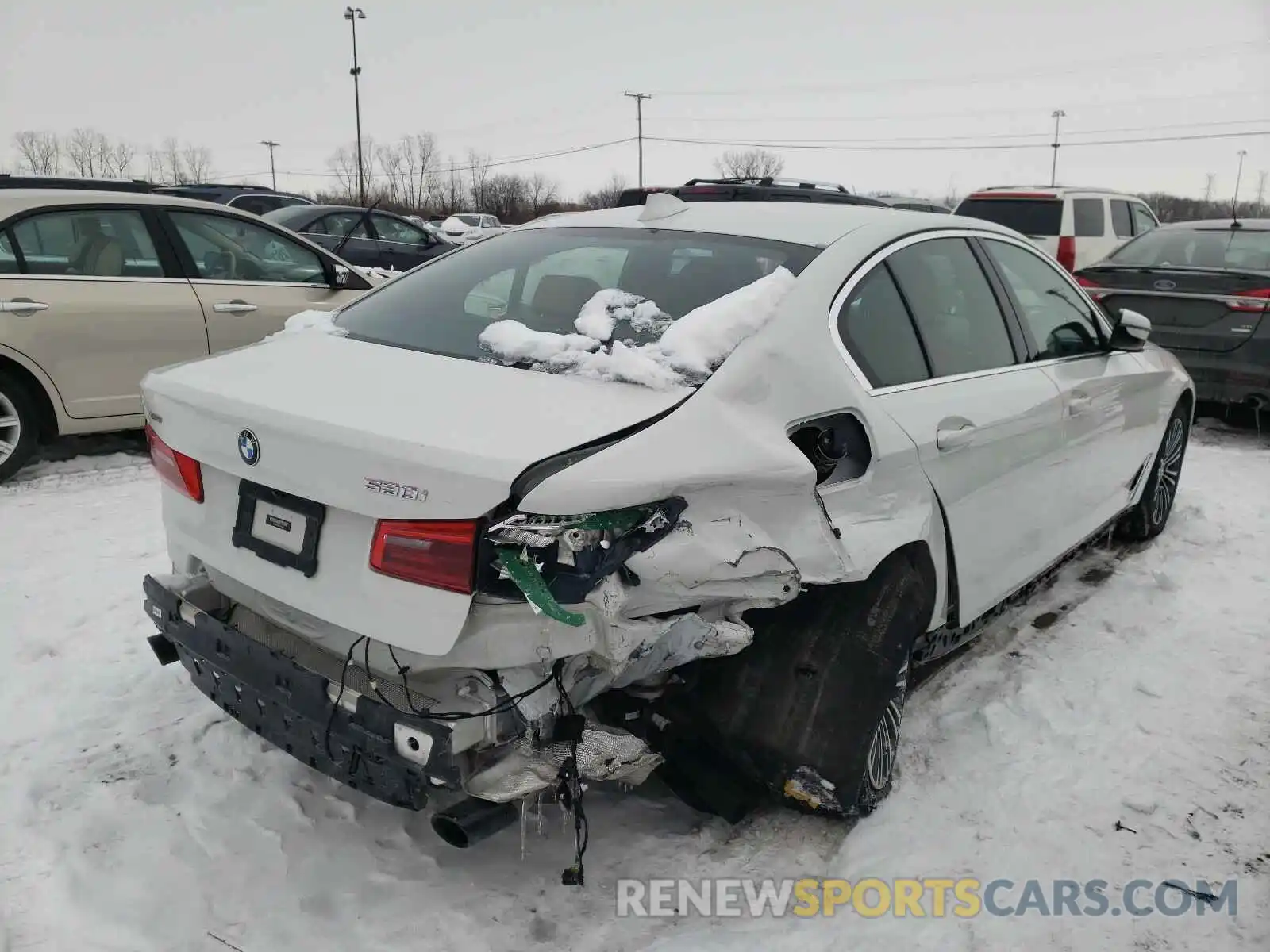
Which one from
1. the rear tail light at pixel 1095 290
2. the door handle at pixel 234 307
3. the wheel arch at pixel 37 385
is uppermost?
the rear tail light at pixel 1095 290

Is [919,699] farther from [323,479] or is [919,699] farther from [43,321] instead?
[43,321]

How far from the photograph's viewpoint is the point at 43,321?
17.9 feet

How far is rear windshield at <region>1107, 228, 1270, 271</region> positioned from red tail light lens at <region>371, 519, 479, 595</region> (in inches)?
282

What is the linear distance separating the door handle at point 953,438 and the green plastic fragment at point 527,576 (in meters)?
1.40

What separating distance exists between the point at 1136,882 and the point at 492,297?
97.4 inches

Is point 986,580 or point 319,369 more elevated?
point 319,369

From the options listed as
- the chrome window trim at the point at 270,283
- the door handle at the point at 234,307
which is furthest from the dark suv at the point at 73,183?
the door handle at the point at 234,307

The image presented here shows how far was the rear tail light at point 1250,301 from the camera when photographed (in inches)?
269

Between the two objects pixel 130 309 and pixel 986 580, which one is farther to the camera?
pixel 130 309

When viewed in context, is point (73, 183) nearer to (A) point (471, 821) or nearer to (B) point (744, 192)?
(B) point (744, 192)

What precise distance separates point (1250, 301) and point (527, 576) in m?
6.82

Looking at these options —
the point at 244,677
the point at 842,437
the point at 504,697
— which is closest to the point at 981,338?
the point at 842,437

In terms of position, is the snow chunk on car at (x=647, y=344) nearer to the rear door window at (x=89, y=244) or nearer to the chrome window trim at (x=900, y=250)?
the chrome window trim at (x=900, y=250)

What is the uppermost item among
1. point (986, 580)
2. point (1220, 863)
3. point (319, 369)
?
point (319, 369)
